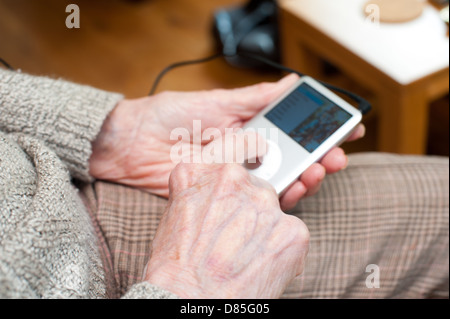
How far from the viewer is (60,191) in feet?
1.56

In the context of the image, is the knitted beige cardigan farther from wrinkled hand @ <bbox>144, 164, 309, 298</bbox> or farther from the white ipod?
the white ipod

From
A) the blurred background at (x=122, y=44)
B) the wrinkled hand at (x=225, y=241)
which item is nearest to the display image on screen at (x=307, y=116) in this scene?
the wrinkled hand at (x=225, y=241)

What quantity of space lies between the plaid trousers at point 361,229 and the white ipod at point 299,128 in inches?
2.2

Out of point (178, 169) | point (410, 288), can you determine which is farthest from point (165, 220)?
point (410, 288)

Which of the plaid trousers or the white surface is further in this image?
the white surface

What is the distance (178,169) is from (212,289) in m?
0.14

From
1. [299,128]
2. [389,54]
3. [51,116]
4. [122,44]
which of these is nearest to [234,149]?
[299,128]

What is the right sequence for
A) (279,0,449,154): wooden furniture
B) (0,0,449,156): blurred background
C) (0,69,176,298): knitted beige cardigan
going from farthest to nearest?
(0,0,449,156): blurred background < (279,0,449,154): wooden furniture < (0,69,176,298): knitted beige cardigan

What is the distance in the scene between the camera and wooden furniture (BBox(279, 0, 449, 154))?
77 centimetres

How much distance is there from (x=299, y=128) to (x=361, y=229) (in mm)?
142

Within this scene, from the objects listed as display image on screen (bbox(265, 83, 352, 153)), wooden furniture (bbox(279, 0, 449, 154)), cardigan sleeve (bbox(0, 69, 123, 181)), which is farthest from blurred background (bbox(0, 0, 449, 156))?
cardigan sleeve (bbox(0, 69, 123, 181))

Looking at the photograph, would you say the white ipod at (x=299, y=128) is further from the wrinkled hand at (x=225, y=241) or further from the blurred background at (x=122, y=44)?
the blurred background at (x=122, y=44)

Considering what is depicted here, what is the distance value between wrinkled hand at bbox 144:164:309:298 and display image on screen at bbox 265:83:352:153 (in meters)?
0.15

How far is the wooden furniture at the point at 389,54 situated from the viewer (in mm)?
769
